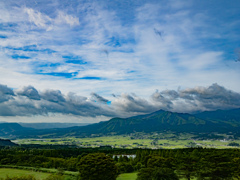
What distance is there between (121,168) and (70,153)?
7460 centimetres

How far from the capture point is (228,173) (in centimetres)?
3941

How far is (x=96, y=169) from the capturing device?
48344 millimetres

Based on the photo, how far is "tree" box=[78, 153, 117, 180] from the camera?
48.3 metres

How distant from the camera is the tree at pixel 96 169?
4828cm

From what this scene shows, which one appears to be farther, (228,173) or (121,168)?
(121,168)

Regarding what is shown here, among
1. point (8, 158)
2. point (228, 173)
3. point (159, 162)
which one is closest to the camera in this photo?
point (228, 173)

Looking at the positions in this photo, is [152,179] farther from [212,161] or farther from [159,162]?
[159,162]

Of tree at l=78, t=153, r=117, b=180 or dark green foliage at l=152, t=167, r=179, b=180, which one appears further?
tree at l=78, t=153, r=117, b=180

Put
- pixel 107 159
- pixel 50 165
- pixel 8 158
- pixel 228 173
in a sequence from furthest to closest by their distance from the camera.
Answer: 1. pixel 8 158
2. pixel 50 165
3. pixel 107 159
4. pixel 228 173

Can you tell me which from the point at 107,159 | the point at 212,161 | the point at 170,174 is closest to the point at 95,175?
the point at 107,159

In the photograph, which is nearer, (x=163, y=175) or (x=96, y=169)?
(x=163, y=175)

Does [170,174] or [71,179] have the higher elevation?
[170,174]

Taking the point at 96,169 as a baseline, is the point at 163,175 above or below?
below

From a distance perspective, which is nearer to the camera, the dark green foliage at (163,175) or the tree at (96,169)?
the dark green foliage at (163,175)
